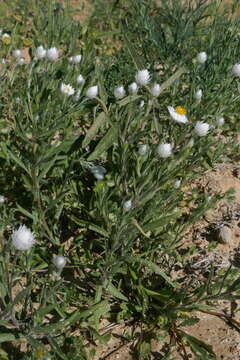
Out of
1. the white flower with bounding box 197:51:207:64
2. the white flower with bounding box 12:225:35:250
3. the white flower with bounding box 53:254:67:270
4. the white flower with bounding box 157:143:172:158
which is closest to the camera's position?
the white flower with bounding box 12:225:35:250

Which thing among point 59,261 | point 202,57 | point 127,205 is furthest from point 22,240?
point 202,57

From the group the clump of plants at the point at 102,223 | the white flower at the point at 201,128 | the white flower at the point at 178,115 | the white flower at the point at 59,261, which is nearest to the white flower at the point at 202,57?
the clump of plants at the point at 102,223

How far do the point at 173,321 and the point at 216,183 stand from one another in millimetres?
1213

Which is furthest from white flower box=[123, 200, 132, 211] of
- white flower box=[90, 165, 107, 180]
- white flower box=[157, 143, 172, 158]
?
white flower box=[90, 165, 107, 180]

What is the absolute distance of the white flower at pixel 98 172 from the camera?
244cm

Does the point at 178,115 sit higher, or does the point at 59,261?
the point at 178,115

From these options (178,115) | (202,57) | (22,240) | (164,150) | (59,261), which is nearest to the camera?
(22,240)

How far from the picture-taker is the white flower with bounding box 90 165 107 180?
244 centimetres

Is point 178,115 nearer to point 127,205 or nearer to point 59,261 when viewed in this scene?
point 127,205

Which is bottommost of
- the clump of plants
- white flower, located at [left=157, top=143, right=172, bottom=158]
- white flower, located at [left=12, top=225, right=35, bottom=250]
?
the clump of plants

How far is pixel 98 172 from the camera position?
8.04ft

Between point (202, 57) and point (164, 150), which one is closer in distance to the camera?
point (164, 150)

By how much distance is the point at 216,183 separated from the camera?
319 cm

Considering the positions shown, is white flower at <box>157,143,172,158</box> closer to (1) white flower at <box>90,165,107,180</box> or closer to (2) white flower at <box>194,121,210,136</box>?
(2) white flower at <box>194,121,210,136</box>
